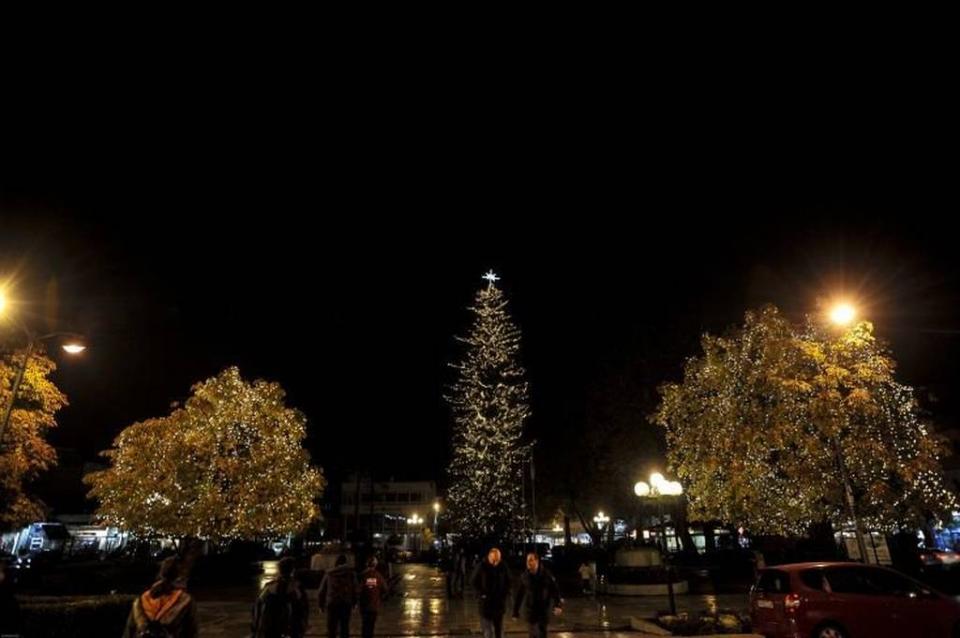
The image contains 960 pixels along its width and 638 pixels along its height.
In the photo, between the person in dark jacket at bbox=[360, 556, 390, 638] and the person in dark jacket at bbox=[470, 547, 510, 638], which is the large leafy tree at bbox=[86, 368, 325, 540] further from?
the person in dark jacket at bbox=[470, 547, 510, 638]

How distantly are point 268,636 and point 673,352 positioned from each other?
26.2 m

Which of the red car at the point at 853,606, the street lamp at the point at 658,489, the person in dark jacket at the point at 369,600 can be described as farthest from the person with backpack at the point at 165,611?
the street lamp at the point at 658,489

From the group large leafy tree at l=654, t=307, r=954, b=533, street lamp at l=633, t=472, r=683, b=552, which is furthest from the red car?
street lamp at l=633, t=472, r=683, b=552

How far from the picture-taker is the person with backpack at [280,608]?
8367 mm

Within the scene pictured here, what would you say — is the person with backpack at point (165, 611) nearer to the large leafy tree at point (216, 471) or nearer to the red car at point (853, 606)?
the red car at point (853, 606)

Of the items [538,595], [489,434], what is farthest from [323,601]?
[489,434]

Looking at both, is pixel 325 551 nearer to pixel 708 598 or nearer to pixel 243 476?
pixel 243 476

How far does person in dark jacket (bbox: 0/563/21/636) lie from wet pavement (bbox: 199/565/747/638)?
8.34m

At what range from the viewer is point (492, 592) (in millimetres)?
10500

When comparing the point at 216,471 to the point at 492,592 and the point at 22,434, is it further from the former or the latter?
the point at 492,592

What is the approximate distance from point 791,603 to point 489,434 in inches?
987

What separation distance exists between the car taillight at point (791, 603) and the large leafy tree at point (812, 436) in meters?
6.40

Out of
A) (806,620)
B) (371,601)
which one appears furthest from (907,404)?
(371,601)

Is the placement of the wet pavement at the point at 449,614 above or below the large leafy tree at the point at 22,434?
Answer: below
